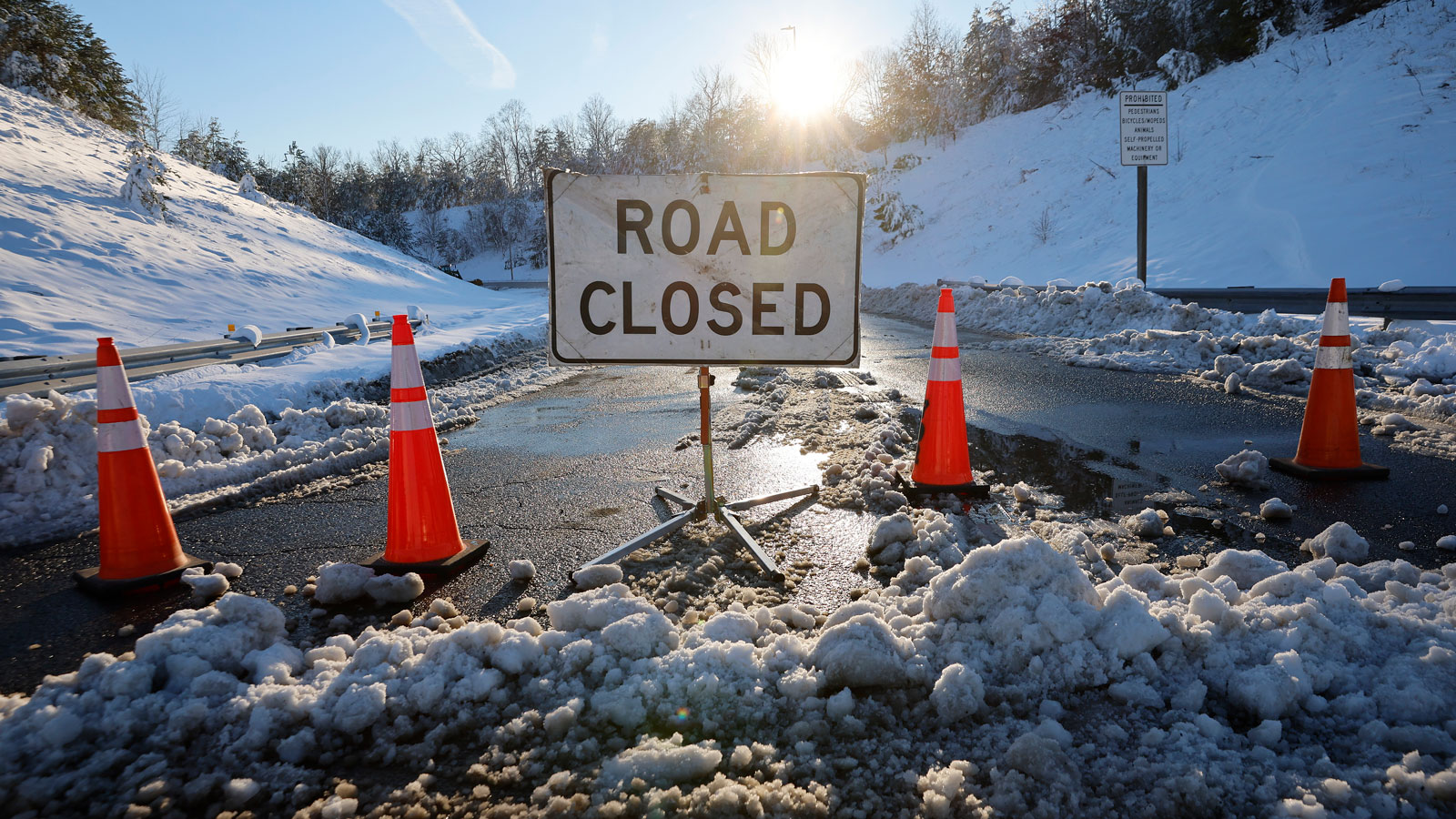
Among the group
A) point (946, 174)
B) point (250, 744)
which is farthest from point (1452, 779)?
point (946, 174)

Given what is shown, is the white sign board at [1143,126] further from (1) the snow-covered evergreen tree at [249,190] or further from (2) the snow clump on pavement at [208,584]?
(1) the snow-covered evergreen tree at [249,190]

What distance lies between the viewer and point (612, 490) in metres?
4.60

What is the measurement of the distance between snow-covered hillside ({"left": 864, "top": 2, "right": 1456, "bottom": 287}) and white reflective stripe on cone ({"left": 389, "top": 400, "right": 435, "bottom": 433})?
1865 cm

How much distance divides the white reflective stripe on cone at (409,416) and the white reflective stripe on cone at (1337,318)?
5336mm

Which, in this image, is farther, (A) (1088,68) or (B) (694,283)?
(A) (1088,68)

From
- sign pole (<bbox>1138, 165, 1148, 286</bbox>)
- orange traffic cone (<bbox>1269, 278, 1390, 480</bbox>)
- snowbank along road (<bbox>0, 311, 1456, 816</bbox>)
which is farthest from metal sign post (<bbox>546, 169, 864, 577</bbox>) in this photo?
sign pole (<bbox>1138, 165, 1148, 286</bbox>)

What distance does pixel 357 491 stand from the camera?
4648 millimetres

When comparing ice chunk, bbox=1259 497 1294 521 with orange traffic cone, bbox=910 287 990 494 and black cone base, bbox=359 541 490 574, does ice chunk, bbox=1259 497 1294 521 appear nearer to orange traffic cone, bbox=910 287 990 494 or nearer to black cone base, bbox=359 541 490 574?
orange traffic cone, bbox=910 287 990 494

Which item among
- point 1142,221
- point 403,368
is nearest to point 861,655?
point 403,368

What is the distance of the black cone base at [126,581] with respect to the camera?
Result: 125 inches

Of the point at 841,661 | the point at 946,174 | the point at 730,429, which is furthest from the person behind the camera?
the point at 946,174

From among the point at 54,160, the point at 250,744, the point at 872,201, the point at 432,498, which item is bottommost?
the point at 250,744

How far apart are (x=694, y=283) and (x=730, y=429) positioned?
253 cm

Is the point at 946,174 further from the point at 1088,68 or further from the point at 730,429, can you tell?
the point at 730,429
